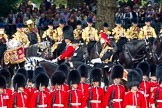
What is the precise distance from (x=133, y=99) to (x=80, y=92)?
133 cm

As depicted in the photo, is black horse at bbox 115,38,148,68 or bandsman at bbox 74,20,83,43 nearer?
black horse at bbox 115,38,148,68

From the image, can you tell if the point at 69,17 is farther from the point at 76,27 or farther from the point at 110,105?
the point at 110,105

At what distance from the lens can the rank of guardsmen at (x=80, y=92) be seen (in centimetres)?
2330

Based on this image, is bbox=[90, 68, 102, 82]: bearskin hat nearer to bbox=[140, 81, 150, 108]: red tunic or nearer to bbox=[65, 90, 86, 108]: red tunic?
bbox=[140, 81, 150, 108]: red tunic

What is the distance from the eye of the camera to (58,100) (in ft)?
76.8

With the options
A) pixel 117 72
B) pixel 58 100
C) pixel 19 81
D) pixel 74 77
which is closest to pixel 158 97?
pixel 117 72

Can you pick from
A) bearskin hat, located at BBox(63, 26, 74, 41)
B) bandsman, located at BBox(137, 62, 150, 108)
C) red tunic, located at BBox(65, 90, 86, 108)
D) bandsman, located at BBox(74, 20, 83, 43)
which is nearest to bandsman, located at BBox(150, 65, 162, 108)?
bandsman, located at BBox(137, 62, 150, 108)

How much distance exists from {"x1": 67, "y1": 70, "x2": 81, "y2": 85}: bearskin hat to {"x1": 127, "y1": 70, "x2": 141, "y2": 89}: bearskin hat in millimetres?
1206

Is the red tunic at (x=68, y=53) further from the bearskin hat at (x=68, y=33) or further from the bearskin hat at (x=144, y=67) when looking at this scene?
the bearskin hat at (x=144, y=67)

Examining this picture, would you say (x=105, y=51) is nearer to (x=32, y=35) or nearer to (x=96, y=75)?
(x=32, y=35)

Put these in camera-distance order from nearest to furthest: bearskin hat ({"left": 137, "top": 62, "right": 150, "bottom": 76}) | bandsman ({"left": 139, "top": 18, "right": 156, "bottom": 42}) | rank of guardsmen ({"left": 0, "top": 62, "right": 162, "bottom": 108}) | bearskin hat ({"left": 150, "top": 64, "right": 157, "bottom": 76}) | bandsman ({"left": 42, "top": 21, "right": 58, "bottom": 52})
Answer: rank of guardsmen ({"left": 0, "top": 62, "right": 162, "bottom": 108}) < bearskin hat ({"left": 150, "top": 64, "right": 157, "bottom": 76}) < bearskin hat ({"left": 137, "top": 62, "right": 150, "bottom": 76}) < bandsman ({"left": 139, "top": 18, "right": 156, "bottom": 42}) < bandsman ({"left": 42, "top": 21, "right": 58, "bottom": 52})

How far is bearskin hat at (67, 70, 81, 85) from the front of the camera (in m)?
24.5

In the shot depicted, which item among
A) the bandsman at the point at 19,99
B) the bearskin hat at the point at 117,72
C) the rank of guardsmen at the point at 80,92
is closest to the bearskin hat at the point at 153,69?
the rank of guardsmen at the point at 80,92

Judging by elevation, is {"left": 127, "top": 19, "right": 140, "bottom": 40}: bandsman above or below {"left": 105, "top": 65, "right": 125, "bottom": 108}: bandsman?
above
